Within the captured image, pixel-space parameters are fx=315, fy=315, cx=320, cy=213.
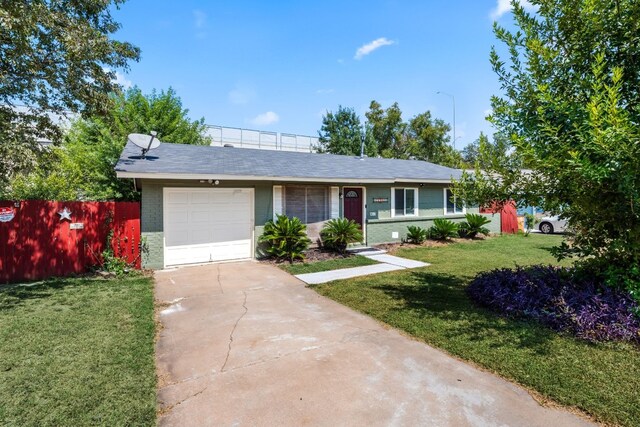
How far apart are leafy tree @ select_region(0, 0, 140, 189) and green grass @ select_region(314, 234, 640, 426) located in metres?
6.86

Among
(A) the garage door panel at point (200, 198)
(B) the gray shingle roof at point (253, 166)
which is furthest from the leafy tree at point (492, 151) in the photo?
(A) the garage door panel at point (200, 198)

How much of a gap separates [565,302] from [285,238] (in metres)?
6.80

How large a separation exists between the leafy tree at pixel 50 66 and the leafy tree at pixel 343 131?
24.7 metres

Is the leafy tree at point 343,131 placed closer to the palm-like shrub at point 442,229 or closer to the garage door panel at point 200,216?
the palm-like shrub at point 442,229

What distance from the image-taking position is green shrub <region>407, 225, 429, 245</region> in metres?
12.6

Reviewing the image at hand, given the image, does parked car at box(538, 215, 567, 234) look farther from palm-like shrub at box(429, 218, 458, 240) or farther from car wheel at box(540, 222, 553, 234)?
palm-like shrub at box(429, 218, 458, 240)

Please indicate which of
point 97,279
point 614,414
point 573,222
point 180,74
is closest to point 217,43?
point 180,74

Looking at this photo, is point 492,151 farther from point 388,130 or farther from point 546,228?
point 388,130

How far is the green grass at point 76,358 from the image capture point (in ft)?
8.99

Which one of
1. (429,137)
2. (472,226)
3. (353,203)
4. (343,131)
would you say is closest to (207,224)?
(353,203)

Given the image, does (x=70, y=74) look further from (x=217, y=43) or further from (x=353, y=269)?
(x=353, y=269)

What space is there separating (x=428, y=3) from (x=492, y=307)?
302 inches

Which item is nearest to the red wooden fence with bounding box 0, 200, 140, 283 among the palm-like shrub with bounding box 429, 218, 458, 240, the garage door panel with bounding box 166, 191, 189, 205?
the garage door panel with bounding box 166, 191, 189, 205

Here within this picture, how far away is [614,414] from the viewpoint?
2662 millimetres
